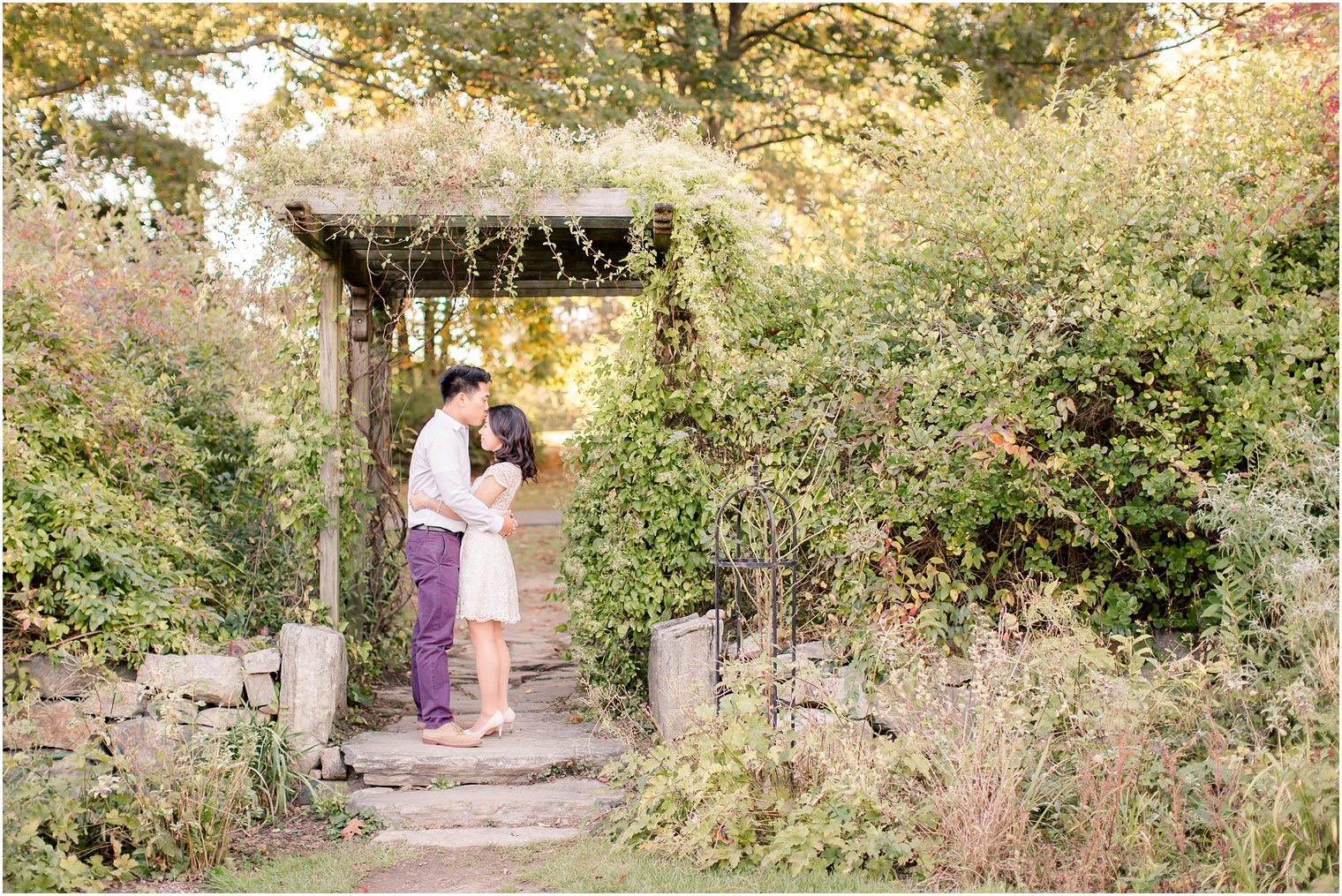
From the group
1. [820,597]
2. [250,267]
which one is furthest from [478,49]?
[820,597]

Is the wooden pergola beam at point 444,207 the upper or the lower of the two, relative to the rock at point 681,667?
upper

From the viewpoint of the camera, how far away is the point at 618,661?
5.72m

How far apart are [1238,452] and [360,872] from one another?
4.27 metres

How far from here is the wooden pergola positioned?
521 cm

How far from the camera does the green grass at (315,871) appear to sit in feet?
13.4

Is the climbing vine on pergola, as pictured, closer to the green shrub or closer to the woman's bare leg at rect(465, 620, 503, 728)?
the woman's bare leg at rect(465, 620, 503, 728)

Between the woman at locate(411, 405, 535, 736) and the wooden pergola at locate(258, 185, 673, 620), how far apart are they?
0.75m

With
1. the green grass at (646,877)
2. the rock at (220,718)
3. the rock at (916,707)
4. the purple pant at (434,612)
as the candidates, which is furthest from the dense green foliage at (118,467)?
the rock at (916,707)

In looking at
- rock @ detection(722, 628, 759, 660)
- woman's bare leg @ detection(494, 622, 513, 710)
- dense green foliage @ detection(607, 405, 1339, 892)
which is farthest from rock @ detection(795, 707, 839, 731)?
woman's bare leg @ detection(494, 622, 513, 710)

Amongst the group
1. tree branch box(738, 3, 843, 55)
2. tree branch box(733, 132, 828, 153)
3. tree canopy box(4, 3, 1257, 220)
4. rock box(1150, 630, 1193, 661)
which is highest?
tree branch box(738, 3, 843, 55)

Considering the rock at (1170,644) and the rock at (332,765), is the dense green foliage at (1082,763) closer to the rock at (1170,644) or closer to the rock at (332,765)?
the rock at (1170,644)

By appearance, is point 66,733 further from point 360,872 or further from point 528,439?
point 528,439

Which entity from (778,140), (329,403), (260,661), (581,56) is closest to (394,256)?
(329,403)

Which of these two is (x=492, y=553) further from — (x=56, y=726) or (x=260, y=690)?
(x=56, y=726)
